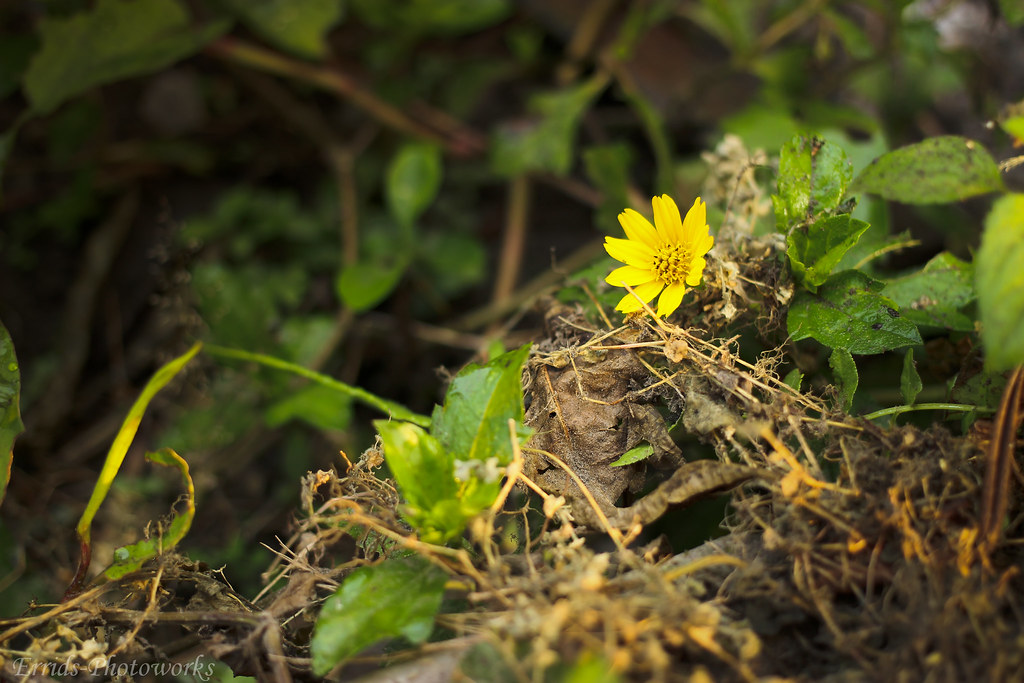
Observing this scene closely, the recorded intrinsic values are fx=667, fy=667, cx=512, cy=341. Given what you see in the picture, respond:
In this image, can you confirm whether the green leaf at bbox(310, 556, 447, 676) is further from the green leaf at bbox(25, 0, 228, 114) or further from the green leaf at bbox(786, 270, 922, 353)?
the green leaf at bbox(25, 0, 228, 114)

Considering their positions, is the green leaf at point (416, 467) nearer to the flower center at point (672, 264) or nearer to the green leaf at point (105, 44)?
the flower center at point (672, 264)

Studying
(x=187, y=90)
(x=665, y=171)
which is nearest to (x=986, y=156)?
(x=665, y=171)

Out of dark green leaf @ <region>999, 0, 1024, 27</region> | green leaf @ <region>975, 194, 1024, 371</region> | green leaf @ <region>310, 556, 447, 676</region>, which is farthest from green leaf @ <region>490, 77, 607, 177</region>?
green leaf @ <region>310, 556, 447, 676</region>

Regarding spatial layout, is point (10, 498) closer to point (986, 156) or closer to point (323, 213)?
point (323, 213)

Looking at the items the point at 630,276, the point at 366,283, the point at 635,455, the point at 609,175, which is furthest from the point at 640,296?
the point at 366,283

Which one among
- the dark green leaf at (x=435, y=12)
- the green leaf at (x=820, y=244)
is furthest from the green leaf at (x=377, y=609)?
the dark green leaf at (x=435, y=12)
